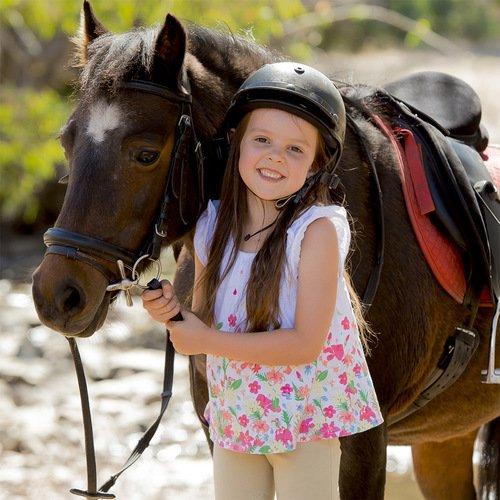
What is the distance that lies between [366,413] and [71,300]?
0.83 meters

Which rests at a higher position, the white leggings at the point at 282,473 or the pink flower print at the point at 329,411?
the pink flower print at the point at 329,411

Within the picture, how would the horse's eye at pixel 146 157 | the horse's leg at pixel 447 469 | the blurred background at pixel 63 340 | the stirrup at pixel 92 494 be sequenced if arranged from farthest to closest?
the blurred background at pixel 63 340, the horse's leg at pixel 447 469, the stirrup at pixel 92 494, the horse's eye at pixel 146 157

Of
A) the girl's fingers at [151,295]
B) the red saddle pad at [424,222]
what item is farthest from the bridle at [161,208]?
the red saddle pad at [424,222]

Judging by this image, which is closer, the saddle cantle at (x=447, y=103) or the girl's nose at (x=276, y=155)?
the girl's nose at (x=276, y=155)

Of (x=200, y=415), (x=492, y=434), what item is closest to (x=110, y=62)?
(x=200, y=415)

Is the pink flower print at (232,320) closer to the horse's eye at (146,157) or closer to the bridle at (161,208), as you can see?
the bridle at (161,208)

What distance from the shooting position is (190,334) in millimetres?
2525

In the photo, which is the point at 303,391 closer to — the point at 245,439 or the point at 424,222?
the point at 245,439

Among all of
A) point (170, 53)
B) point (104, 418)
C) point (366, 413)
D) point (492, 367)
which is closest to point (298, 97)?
point (170, 53)

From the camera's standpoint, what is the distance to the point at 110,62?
2719mm

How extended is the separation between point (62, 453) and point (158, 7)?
3636mm

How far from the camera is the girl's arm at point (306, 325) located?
8.13 feet

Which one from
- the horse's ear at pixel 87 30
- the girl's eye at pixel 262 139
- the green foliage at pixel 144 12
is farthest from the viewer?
the green foliage at pixel 144 12

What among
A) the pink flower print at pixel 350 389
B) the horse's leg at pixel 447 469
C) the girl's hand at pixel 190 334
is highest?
the girl's hand at pixel 190 334
